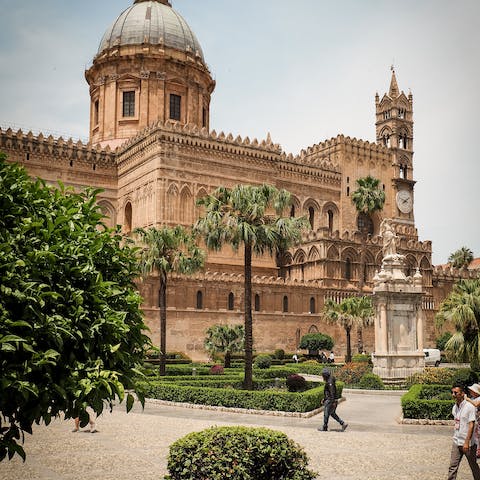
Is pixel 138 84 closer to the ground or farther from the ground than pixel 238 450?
farther from the ground

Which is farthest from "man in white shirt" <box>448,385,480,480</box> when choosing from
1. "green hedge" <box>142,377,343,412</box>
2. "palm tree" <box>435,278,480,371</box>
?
"palm tree" <box>435,278,480,371</box>

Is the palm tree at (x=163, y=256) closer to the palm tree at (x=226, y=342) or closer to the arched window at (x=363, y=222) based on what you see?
the palm tree at (x=226, y=342)

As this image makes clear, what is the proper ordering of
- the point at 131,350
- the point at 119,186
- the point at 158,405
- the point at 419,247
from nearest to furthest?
1. the point at 131,350
2. the point at 158,405
3. the point at 119,186
4. the point at 419,247

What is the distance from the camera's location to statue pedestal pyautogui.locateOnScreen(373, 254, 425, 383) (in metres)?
28.0

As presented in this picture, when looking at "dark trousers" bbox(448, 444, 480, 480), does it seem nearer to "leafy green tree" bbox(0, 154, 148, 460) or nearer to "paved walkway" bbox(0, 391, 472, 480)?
"paved walkway" bbox(0, 391, 472, 480)

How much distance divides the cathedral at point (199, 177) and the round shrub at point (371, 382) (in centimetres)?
1773

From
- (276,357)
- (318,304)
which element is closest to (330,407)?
(276,357)

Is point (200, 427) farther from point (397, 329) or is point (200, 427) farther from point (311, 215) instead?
point (311, 215)

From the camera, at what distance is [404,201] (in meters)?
68.4

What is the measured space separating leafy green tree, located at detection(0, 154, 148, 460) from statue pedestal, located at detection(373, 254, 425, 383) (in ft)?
70.2

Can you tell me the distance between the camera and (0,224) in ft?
23.7

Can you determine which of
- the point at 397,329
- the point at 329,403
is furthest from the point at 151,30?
the point at 329,403

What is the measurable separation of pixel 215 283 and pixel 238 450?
37284 millimetres

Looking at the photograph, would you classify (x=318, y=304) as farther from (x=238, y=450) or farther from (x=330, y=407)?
(x=238, y=450)
